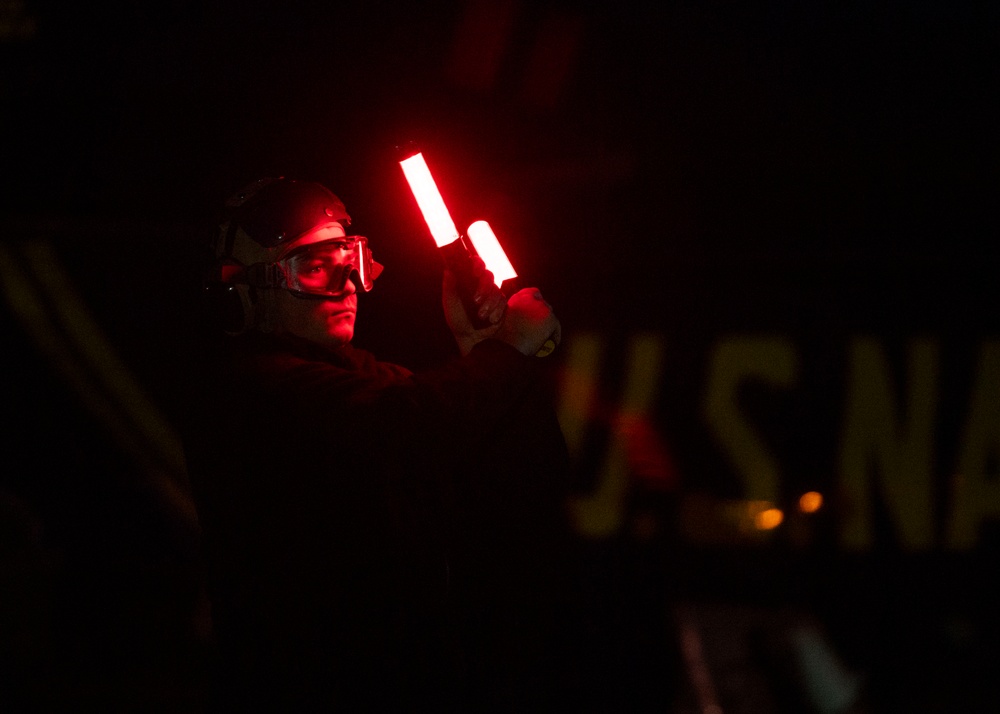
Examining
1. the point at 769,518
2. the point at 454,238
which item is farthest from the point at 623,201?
the point at 454,238

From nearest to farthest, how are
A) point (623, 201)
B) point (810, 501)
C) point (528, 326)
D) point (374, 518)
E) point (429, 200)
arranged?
point (374, 518) < point (528, 326) < point (429, 200) < point (623, 201) < point (810, 501)

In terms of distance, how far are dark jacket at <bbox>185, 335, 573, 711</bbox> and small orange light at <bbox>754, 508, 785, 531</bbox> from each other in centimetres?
294

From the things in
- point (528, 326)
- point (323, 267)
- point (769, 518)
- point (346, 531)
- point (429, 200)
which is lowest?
point (769, 518)

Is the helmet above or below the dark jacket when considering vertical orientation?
above

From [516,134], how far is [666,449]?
1.77 meters

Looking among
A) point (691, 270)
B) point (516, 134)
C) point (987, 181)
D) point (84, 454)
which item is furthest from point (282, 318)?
point (987, 181)

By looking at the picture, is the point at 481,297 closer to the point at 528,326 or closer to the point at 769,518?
the point at 528,326

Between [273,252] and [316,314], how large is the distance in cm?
17

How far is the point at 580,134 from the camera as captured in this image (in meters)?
3.71

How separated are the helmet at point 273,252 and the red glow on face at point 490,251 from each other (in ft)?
0.85

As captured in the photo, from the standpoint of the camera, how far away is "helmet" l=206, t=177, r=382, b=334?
1718 mm

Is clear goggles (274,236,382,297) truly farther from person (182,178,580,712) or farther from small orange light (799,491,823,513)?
small orange light (799,491,823,513)

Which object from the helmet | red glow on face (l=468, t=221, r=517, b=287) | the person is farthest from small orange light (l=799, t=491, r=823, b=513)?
the helmet

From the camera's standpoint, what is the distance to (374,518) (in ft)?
4.59
